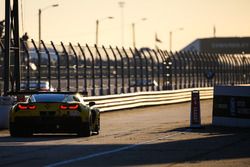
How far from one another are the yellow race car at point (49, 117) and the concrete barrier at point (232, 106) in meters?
6.02

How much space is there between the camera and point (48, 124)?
21.2 meters

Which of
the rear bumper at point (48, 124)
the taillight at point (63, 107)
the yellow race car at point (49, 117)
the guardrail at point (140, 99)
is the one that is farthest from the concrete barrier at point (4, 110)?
the guardrail at point (140, 99)

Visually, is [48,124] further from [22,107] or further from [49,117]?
[22,107]

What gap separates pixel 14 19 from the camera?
1147 inches

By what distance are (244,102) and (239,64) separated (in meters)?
46.6

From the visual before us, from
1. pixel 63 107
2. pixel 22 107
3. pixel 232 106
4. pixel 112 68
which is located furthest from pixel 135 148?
pixel 112 68

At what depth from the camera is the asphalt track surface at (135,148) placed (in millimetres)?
14891

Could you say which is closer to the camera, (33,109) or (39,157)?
(39,157)

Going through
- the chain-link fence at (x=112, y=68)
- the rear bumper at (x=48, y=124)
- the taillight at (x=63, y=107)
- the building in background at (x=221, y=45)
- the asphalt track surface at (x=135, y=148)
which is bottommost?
the asphalt track surface at (x=135, y=148)

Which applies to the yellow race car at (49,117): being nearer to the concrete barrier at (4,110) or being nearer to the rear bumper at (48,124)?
the rear bumper at (48,124)

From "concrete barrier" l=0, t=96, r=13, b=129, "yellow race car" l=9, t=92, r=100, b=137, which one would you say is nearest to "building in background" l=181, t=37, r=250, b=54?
"concrete barrier" l=0, t=96, r=13, b=129

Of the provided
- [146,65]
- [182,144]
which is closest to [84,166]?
[182,144]

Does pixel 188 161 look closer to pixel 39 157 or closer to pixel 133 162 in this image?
pixel 133 162

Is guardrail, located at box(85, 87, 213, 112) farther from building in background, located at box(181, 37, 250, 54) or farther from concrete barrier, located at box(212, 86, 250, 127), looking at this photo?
building in background, located at box(181, 37, 250, 54)
